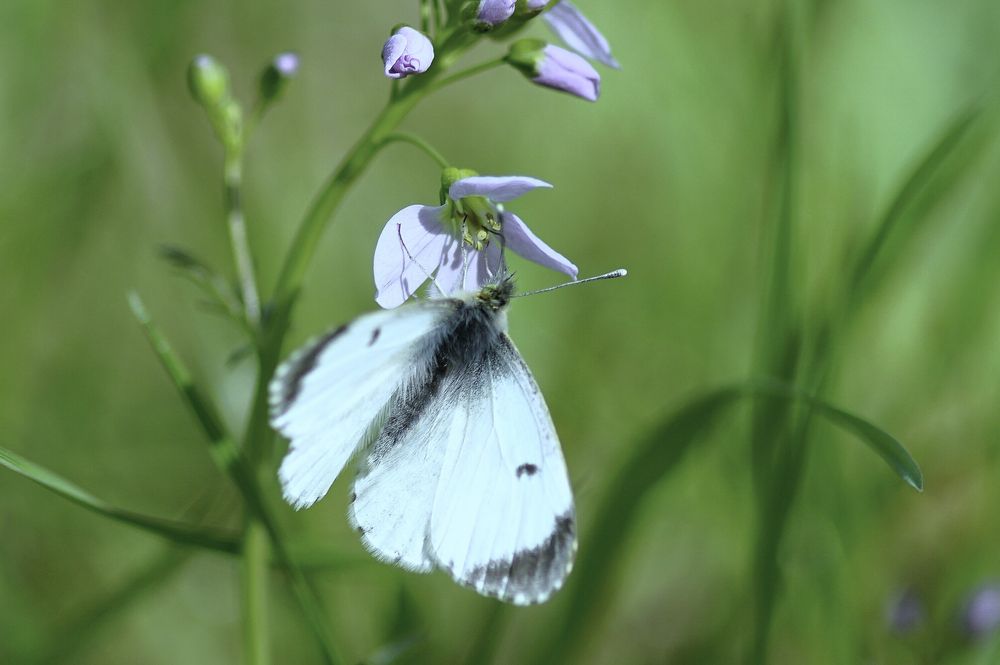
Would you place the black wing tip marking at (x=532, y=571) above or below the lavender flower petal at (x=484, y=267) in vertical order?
below

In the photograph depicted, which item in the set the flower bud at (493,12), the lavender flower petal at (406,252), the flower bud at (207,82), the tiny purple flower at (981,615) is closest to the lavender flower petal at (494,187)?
the lavender flower petal at (406,252)

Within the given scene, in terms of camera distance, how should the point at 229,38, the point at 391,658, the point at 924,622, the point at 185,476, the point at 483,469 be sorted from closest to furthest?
the point at 483,469
the point at 391,658
the point at 924,622
the point at 185,476
the point at 229,38

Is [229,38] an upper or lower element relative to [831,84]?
upper

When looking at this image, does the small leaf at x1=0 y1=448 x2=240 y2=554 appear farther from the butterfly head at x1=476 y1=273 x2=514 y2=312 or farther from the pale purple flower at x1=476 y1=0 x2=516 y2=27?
the pale purple flower at x1=476 y1=0 x2=516 y2=27

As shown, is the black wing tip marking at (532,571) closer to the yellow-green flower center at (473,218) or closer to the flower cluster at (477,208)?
the flower cluster at (477,208)

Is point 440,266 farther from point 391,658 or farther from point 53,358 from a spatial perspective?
point 53,358

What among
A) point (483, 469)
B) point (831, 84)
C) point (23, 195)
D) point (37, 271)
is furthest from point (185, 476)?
point (831, 84)
